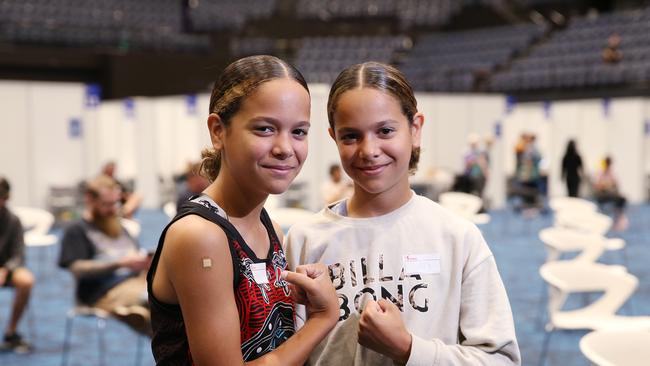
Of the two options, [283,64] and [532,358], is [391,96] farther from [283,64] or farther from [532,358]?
[532,358]

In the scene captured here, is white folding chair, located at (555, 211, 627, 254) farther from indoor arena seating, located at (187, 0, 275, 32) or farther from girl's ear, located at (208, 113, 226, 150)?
indoor arena seating, located at (187, 0, 275, 32)

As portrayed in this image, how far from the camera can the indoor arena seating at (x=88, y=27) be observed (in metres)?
16.9

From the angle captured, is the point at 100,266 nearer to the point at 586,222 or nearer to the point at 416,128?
the point at 416,128

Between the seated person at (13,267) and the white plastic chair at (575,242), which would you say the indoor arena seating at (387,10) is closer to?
the white plastic chair at (575,242)

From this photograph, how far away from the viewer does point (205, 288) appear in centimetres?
119

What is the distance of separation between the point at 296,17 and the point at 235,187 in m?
20.1

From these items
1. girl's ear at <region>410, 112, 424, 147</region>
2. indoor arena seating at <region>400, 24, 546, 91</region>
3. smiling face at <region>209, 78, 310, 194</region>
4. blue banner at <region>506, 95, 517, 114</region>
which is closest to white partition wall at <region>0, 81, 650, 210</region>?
blue banner at <region>506, 95, 517, 114</region>

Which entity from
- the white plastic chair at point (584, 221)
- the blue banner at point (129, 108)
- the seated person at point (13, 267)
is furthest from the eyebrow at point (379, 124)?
the blue banner at point (129, 108)

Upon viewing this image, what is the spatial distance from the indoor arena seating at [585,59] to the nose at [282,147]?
593 inches

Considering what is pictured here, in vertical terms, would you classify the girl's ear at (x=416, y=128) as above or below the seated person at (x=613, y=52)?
below

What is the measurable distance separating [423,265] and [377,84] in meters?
0.35

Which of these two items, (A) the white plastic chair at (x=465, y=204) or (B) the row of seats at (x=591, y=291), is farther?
(A) the white plastic chair at (x=465, y=204)

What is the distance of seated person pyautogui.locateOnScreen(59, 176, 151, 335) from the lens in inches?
174

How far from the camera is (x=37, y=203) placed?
12.8 metres
